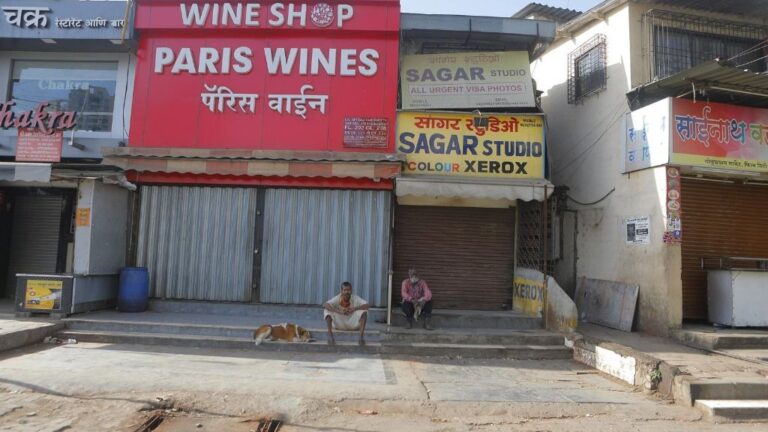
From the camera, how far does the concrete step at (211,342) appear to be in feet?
27.8

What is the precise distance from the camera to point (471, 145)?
10.6 m

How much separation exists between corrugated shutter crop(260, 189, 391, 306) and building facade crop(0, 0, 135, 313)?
3.17m

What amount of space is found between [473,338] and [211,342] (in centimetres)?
446

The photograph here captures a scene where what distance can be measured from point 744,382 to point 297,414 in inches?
216

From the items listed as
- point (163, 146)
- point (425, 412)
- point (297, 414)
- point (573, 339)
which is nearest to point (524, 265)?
point (573, 339)

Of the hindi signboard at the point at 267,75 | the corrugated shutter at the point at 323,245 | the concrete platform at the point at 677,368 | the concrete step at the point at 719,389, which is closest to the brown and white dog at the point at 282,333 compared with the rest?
the corrugated shutter at the point at 323,245

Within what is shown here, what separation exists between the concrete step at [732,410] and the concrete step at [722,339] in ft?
8.02

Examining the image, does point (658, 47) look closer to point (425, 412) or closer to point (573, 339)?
point (573, 339)

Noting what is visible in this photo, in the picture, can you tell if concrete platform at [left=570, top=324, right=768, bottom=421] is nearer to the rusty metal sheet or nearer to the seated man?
the rusty metal sheet

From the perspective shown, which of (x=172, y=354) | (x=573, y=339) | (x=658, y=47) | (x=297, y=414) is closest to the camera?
(x=297, y=414)

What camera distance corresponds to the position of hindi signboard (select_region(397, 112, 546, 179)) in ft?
34.4

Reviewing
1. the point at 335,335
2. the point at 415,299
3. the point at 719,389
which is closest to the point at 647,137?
the point at 719,389

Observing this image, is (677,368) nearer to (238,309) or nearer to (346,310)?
(346,310)

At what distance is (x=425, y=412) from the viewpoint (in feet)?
18.6
